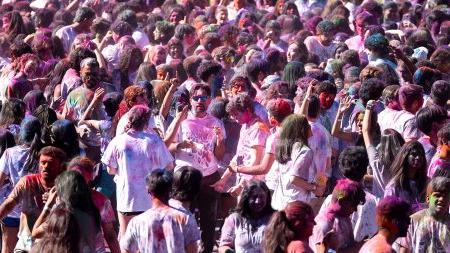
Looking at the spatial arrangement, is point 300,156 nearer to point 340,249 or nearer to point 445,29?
point 340,249

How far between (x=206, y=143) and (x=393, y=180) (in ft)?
8.63

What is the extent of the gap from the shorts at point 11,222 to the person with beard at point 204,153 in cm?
197

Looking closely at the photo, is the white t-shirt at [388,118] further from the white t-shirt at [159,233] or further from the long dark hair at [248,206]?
the white t-shirt at [159,233]

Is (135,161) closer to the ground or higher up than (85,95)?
closer to the ground

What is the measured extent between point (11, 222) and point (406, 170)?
3.52 metres

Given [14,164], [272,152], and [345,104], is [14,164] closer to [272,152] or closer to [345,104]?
[272,152]

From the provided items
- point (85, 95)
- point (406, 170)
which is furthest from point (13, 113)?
point (406, 170)

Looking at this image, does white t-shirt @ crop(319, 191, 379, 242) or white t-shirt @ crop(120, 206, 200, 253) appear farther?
white t-shirt @ crop(319, 191, 379, 242)

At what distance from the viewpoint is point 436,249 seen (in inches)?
451

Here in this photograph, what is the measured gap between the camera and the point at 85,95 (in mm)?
15359

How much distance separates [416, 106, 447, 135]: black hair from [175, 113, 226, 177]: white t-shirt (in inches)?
81.0

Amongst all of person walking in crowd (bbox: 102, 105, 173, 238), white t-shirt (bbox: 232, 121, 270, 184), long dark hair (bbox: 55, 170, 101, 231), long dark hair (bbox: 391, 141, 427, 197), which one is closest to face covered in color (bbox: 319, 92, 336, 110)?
white t-shirt (bbox: 232, 121, 270, 184)

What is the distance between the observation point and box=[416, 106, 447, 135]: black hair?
1352 centimetres

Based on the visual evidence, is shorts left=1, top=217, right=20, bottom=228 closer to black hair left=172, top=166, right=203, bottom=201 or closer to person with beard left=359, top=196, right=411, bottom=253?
black hair left=172, top=166, right=203, bottom=201
